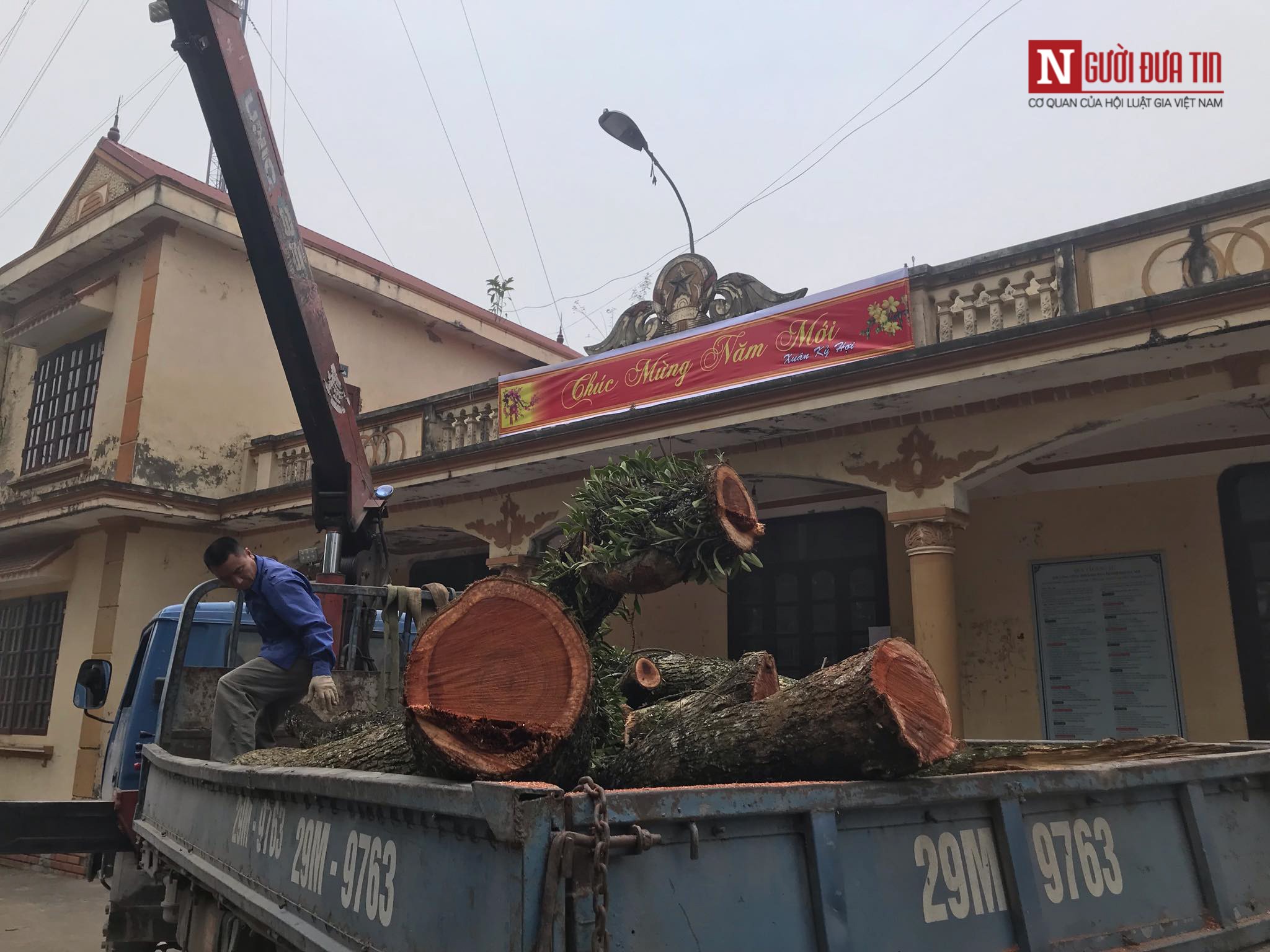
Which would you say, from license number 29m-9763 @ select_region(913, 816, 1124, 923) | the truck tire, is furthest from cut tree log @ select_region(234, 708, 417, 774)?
the truck tire

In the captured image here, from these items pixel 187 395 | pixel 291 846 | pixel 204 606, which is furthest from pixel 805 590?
pixel 187 395

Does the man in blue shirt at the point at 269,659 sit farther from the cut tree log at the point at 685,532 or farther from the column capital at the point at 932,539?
the column capital at the point at 932,539

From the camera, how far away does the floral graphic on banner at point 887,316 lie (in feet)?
23.5

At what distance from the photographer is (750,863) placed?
1.87 meters

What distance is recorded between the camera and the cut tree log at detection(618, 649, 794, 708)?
12.7 ft

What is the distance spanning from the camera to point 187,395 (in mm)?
12398

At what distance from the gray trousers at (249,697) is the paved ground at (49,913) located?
157 inches

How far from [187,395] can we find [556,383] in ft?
19.4

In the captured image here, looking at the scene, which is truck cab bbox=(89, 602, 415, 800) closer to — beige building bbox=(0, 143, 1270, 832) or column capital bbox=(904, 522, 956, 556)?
beige building bbox=(0, 143, 1270, 832)

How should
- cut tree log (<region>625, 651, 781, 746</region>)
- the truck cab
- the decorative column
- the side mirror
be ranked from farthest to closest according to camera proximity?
the decorative column
the side mirror
the truck cab
cut tree log (<region>625, 651, 781, 746</region>)

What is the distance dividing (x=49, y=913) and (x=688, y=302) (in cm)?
781

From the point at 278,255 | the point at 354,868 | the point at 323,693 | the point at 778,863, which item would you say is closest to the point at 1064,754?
the point at 778,863

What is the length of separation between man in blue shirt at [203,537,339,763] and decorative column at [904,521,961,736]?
14.2 ft

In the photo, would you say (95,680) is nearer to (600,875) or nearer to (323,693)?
(323,693)
